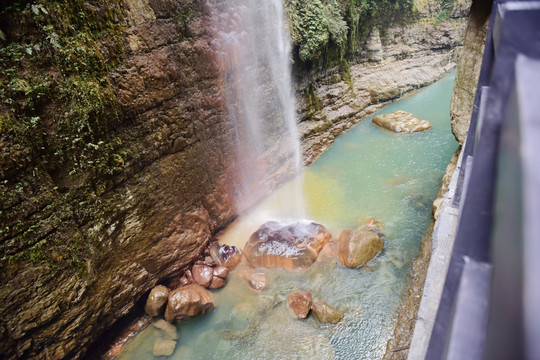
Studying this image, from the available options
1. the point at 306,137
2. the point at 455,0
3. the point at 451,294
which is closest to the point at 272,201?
the point at 306,137

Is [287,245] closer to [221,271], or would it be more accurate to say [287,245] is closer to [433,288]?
[221,271]

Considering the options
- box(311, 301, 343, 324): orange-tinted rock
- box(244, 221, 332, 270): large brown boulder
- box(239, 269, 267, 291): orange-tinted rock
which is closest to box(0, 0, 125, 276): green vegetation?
box(239, 269, 267, 291): orange-tinted rock

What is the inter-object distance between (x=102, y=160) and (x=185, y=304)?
10.2 feet

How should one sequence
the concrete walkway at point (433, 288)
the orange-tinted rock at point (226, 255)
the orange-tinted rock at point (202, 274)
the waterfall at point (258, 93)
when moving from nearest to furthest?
the concrete walkway at point (433, 288) < the orange-tinted rock at point (202, 274) < the orange-tinted rock at point (226, 255) < the waterfall at point (258, 93)

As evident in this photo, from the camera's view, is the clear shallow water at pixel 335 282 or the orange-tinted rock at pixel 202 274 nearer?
the clear shallow water at pixel 335 282

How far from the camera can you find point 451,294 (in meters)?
1.34

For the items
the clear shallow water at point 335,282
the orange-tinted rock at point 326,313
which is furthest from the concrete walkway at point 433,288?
the orange-tinted rock at point 326,313

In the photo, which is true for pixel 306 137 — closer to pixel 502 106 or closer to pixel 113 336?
pixel 113 336

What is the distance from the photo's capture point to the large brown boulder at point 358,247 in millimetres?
6668

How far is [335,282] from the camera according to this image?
6.44m

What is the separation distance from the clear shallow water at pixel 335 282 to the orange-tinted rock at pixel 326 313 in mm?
96

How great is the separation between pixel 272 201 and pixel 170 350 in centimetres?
473

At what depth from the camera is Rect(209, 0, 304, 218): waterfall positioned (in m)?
7.34

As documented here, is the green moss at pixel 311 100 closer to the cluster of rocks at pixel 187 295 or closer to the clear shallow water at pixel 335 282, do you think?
the clear shallow water at pixel 335 282
